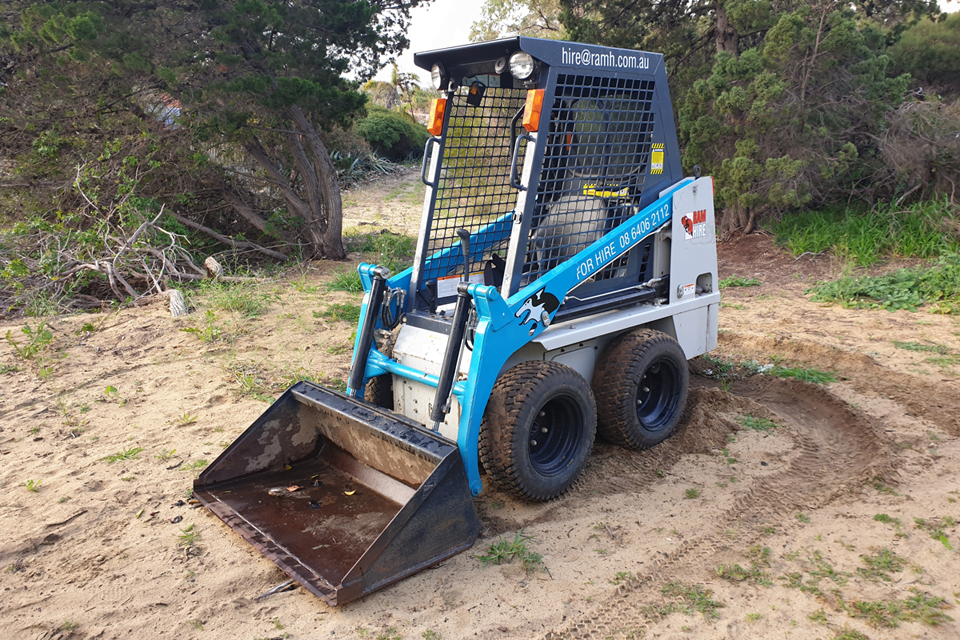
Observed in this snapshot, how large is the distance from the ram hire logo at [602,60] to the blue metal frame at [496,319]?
2.56ft

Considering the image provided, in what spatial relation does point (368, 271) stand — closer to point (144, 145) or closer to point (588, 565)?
point (588, 565)

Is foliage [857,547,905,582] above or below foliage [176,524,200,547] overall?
below

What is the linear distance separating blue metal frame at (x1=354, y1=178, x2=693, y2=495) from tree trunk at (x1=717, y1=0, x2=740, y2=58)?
7.01 m

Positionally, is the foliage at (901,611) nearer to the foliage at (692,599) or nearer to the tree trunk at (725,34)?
the foliage at (692,599)

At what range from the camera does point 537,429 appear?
11.6 ft

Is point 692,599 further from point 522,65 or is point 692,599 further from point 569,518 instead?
point 522,65

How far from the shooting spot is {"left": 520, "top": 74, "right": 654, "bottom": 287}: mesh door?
11.8 feet

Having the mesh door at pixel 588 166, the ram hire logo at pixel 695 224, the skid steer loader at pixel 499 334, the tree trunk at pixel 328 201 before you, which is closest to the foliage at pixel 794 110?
the ram hire logo at pixel 695 224

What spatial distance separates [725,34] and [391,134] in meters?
12.1

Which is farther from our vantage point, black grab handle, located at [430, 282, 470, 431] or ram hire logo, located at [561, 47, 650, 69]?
ram hire logo, located at [561, 47, 650, 69]

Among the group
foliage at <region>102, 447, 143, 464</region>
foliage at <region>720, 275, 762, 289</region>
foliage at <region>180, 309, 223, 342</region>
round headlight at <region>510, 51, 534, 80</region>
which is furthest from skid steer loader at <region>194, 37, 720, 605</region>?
foliage at <region>720, 275, 762, 289</region>

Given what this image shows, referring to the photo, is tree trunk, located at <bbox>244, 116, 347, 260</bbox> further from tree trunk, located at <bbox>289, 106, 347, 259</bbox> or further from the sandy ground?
the sandy ground

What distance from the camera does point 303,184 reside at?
33.5 feet

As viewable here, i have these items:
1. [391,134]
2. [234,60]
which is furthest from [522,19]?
[234,60]
